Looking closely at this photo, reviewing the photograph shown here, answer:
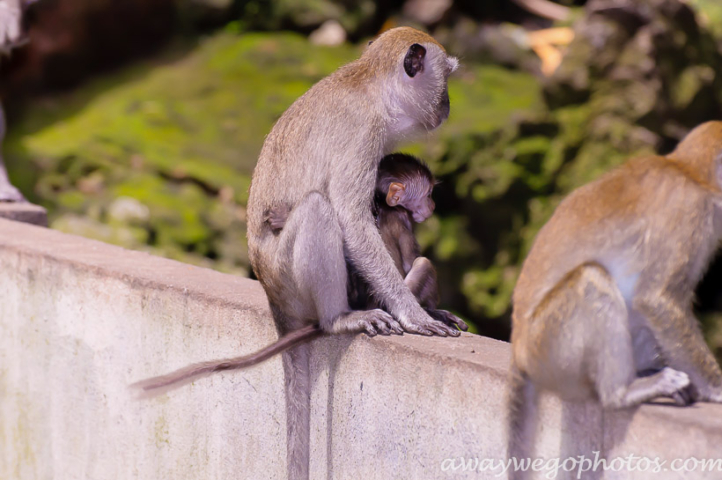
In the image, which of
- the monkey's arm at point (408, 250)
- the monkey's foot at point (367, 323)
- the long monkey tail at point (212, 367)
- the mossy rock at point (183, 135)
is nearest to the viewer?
the long monkey tail at point (212, 367)

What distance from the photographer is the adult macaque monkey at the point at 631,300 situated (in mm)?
2133

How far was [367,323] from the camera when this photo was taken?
2844 mm

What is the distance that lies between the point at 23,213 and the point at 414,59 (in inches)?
114

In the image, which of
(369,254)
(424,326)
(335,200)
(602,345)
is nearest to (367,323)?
(424,326)

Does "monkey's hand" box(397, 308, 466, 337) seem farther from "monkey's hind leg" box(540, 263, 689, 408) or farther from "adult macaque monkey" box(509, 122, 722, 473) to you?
"monkey's hind leg" box(540, 263, 689, 408)

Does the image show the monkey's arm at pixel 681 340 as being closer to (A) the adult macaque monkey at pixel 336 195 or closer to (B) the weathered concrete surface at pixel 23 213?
(A) the adult macaque monkey at pixel 336 195

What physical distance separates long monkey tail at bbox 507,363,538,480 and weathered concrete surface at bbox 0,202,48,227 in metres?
3.70

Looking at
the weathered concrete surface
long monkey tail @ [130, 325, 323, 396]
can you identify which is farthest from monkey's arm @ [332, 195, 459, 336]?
the weathered concrete surface

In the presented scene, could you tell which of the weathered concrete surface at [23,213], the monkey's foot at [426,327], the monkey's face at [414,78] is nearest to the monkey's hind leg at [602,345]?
the monkey's foot at [426,327]

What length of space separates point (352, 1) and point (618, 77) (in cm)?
476

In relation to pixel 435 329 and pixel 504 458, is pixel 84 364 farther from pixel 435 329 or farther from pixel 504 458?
pixel 504 458

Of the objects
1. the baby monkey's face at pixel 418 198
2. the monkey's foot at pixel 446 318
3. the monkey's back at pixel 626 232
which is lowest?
the monkey's foot at pixel 446 318

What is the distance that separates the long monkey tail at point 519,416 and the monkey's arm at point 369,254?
2.82 feet

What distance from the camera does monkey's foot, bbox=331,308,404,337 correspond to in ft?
9.29
